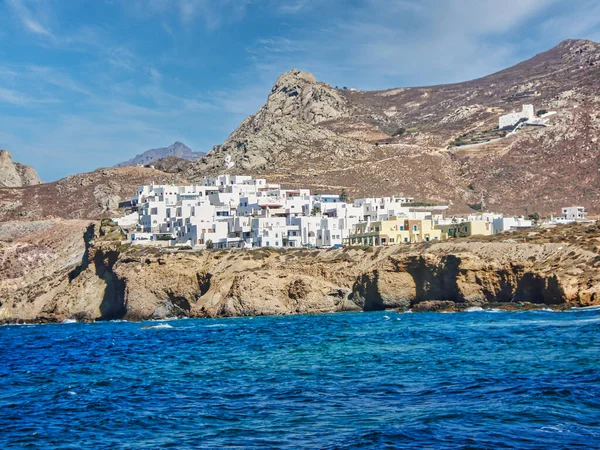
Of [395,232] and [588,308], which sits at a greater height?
[395,232]

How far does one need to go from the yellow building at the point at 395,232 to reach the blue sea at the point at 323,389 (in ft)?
101

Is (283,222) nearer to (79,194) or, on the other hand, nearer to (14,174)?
(79,194)

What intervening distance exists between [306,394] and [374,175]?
11338 cm

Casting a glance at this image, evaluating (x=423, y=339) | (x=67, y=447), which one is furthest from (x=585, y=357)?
(x=67, y=447)

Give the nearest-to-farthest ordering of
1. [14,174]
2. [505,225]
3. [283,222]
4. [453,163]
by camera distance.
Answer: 1. [505,225]
2. [283,222]
3. [453,163]
4. [14,174]

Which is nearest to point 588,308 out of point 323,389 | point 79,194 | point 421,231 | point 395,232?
point 323,389

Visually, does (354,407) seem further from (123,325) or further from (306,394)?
(123,325)

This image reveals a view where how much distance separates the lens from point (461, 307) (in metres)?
58.5

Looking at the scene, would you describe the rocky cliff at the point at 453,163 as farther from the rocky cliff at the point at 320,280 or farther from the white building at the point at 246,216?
the rocky cliff at the point at 320,280

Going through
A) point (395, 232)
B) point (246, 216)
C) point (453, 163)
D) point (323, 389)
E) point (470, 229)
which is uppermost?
point (453, 163)

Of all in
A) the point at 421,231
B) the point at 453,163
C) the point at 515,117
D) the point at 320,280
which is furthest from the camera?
the point at 515,117

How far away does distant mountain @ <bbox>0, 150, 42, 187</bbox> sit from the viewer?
184625mm

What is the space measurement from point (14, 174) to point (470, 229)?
146688mm

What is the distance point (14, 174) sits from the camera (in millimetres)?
188250
